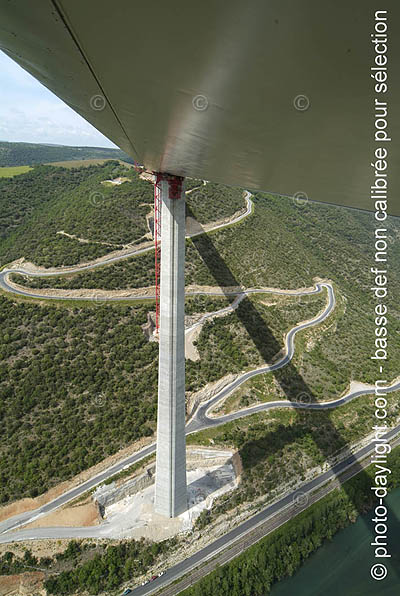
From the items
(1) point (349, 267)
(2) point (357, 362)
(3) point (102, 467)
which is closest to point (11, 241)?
(3) point (102, 467)

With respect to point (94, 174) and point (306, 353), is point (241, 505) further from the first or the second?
point (94, 174)

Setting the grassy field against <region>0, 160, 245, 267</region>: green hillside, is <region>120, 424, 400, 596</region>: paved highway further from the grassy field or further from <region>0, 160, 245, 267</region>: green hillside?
the grassy field

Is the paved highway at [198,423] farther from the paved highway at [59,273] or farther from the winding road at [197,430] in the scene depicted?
the paved highway at [59,273]

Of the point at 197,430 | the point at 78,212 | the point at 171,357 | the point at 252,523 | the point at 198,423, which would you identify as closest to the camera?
the point at 171,357

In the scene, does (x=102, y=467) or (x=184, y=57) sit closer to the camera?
(x=184, y=57)

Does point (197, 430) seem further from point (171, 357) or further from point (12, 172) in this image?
point (12, 172)

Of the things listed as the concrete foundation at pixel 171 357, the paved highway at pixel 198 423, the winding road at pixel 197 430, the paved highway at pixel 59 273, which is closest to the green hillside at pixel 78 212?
the paved highway at pixel 59 273

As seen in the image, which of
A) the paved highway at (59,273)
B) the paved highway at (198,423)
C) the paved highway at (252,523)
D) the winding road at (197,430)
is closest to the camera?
the paved highway at (252,523)

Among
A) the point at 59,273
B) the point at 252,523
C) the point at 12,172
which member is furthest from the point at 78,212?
the point at 252,523
